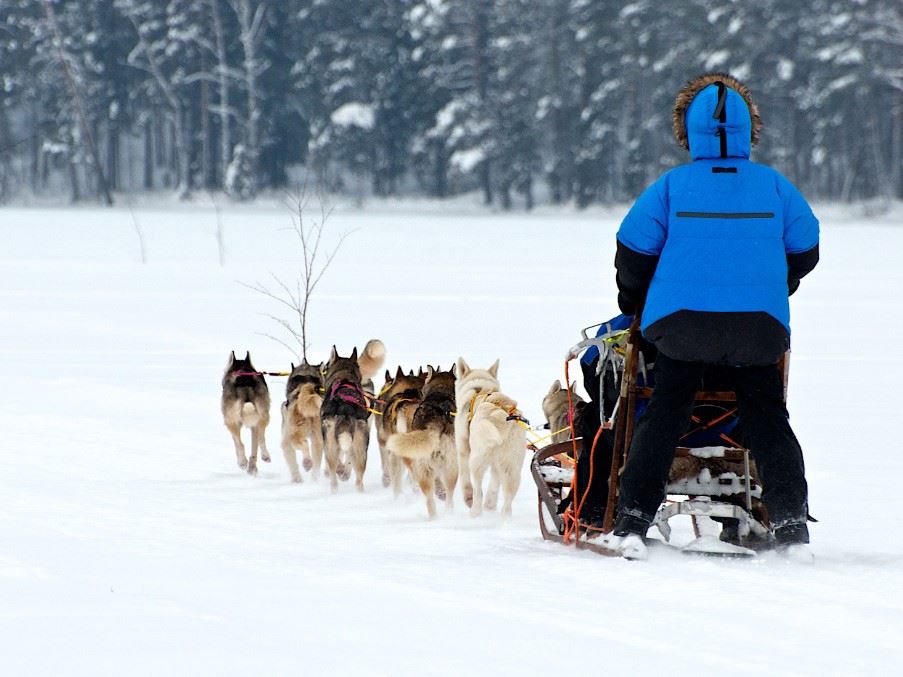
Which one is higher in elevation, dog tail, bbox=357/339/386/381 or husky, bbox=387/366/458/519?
dog tail, bbox=357/339/386/381

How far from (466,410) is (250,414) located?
1.65 m

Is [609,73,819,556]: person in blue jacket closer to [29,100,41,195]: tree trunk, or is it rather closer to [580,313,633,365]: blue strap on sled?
[580,313,633,365]: blue strap on sled

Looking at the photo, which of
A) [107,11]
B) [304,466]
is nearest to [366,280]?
[304,466]

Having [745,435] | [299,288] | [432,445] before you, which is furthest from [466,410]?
[299,288]

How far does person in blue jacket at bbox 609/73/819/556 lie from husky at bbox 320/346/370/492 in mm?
2321

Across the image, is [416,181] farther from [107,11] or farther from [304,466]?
[304,466]

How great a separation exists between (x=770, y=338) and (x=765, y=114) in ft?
163

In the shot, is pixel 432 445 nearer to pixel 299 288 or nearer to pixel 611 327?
pixel 611 327

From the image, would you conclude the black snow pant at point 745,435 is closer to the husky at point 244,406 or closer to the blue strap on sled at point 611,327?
the blue strap on sled at point 611,327

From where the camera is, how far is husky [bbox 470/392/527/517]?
214 inches

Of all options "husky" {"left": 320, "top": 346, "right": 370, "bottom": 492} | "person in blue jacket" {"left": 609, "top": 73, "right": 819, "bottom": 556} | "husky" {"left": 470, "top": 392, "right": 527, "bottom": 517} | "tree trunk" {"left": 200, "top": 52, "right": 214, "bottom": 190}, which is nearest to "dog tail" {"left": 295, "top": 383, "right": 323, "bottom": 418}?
"husky" {"left": 320, "top": 346, "right": 370, "bottom": 492}

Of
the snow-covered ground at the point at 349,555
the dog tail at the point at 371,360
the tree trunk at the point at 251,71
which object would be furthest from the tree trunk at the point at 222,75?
the dog tail at the point at 371,360

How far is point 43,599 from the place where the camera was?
11.8 feet

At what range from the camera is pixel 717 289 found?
4.10m
